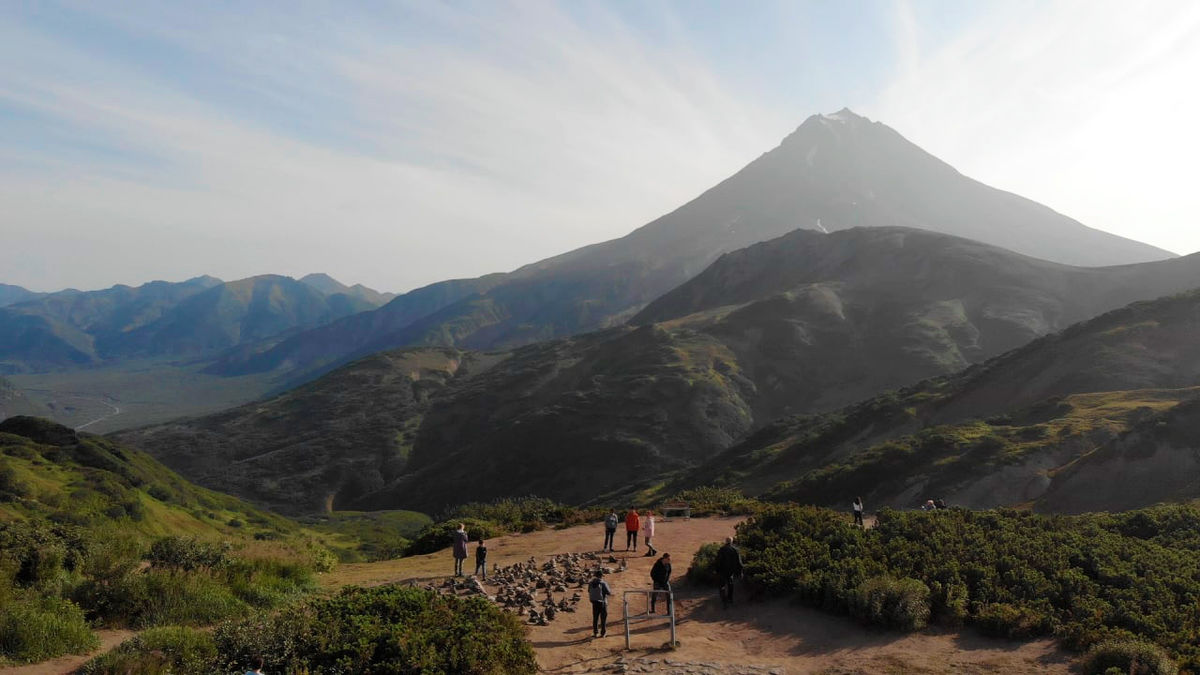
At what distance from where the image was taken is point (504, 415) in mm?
117188

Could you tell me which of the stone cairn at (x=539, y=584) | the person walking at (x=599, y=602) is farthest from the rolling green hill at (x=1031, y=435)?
the person walking at (x=599, y=602)

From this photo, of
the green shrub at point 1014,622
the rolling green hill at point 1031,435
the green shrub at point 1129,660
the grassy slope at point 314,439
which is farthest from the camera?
the grassy slope at point 314,439

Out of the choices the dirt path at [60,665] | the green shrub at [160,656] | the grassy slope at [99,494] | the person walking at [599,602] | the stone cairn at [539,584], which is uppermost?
the green shrub at [160,656]

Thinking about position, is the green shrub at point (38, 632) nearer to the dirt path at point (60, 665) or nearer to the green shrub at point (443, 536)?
the dirt path at point (60, 665)

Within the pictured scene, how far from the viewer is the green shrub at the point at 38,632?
1021 centimetres

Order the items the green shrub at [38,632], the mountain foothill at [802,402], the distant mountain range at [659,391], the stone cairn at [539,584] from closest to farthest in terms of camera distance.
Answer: the green shrub at [38,632] < the stone cairn at [539,584] < the mountain foothill at [802,402] < the distant mountain range at [659,391]

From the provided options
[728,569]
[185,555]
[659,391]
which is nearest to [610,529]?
[728,569]

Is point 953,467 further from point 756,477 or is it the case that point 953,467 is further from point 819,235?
point 819,235

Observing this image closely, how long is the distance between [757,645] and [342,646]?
7.98m

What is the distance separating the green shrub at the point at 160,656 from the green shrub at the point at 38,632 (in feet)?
3.45

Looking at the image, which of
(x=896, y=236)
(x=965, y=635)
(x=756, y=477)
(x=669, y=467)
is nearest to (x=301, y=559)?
(x=965, y=635)

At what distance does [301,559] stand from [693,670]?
10.6m

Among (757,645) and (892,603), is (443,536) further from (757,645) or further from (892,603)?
(892,603)

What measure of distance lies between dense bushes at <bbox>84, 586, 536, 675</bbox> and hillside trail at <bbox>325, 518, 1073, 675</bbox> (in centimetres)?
194
